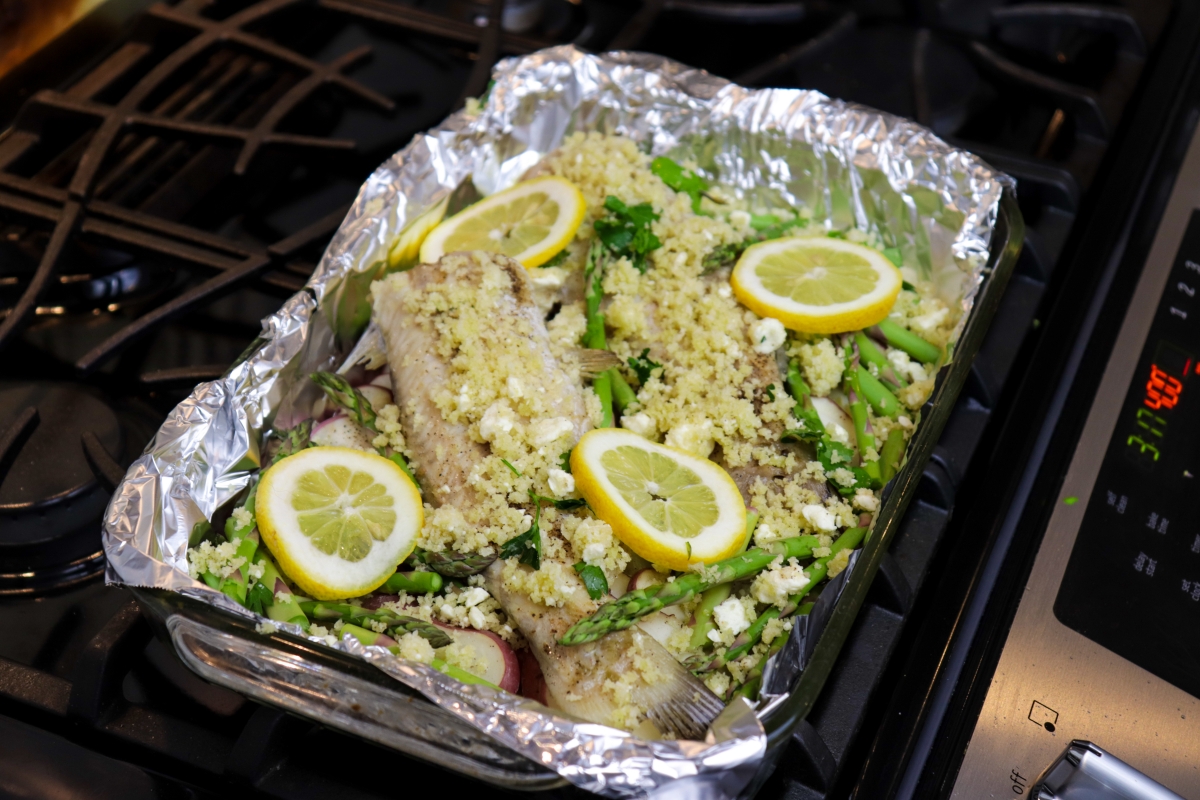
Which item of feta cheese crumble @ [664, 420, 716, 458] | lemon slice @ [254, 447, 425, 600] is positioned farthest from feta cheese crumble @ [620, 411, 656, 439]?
lemon slice @ [254, 447, 425, 600]

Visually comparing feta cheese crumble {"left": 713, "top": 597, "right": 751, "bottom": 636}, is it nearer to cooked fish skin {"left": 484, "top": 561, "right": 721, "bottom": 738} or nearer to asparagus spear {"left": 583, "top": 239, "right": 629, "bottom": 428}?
cooked fish skin {"left": 484, "top": 561, "right": 721, "bottom": 738}

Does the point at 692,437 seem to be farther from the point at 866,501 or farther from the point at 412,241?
the point at 412,241

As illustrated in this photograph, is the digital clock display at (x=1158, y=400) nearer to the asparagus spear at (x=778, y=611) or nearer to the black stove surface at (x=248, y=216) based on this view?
the black stove surface at (x=248, y=216)

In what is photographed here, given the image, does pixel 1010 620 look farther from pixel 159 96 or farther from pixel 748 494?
pixel 159 96

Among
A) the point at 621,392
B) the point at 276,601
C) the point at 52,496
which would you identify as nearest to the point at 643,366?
the point at 621,392

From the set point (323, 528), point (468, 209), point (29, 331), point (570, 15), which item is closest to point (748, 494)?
point (323, 528)

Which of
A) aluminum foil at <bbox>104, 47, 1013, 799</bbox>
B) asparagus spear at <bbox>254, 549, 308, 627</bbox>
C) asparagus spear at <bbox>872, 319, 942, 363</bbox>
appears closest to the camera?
aluminum foil at <bbox>104, 47, 1013, 799</bbox>
